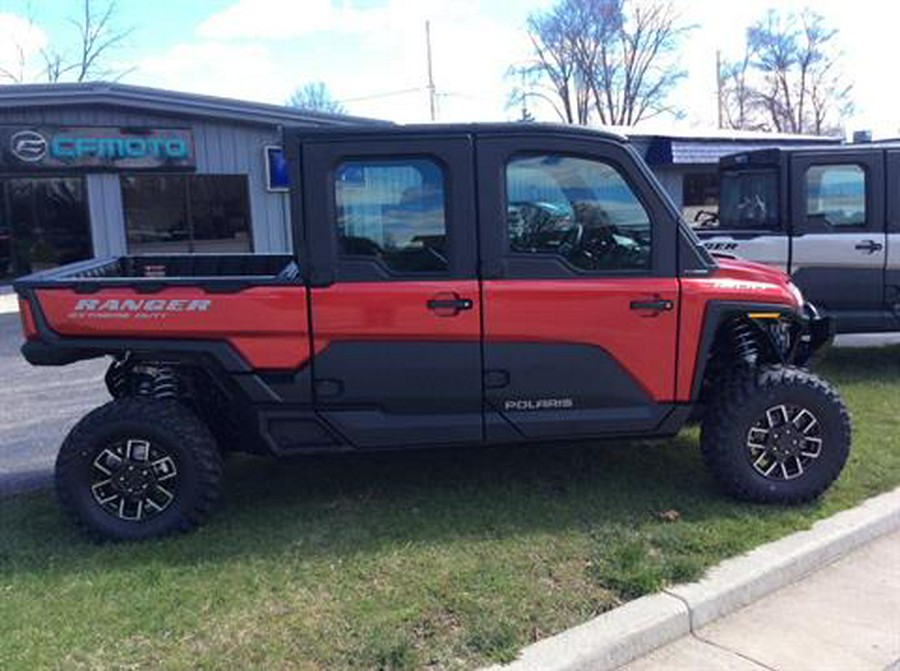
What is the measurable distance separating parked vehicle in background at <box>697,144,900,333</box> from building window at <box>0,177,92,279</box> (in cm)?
1234

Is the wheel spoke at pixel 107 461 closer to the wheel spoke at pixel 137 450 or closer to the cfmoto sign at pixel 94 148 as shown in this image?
the wheel spoke at pixel 137 450

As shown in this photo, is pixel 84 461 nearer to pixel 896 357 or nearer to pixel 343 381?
pixel 343 381

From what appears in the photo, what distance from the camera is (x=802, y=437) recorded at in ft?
14.7

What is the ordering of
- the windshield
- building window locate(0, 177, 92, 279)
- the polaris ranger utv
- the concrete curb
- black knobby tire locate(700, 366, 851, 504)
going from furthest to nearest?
1. building window locate(0, 177, 92, 279)
2. the windshield
3. black knobby tire locate(700, 366, 851, 504)
4. the polaris ranger utv
5. the concrete curb

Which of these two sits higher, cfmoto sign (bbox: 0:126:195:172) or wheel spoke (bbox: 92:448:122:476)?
cfmoto sign (bbox: 0:126:195:172)

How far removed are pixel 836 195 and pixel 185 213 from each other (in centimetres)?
1251

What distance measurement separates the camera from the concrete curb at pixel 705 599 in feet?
10.1

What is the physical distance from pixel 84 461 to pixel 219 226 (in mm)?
13353

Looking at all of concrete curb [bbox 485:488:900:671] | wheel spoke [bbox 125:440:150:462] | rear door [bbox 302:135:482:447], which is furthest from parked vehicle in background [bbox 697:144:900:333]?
wheel spoke [bbox 125:440:150:462]

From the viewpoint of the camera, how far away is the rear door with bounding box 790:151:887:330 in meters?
7.48

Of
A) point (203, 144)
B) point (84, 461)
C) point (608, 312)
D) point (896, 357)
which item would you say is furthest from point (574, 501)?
point (203, 144)

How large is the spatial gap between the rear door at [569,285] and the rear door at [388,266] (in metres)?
0.13

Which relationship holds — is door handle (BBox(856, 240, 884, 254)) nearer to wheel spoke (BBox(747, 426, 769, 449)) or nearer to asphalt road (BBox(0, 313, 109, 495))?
wheel spoke (BBox(747, 426, 769, 449))

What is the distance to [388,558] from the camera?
152 inches
